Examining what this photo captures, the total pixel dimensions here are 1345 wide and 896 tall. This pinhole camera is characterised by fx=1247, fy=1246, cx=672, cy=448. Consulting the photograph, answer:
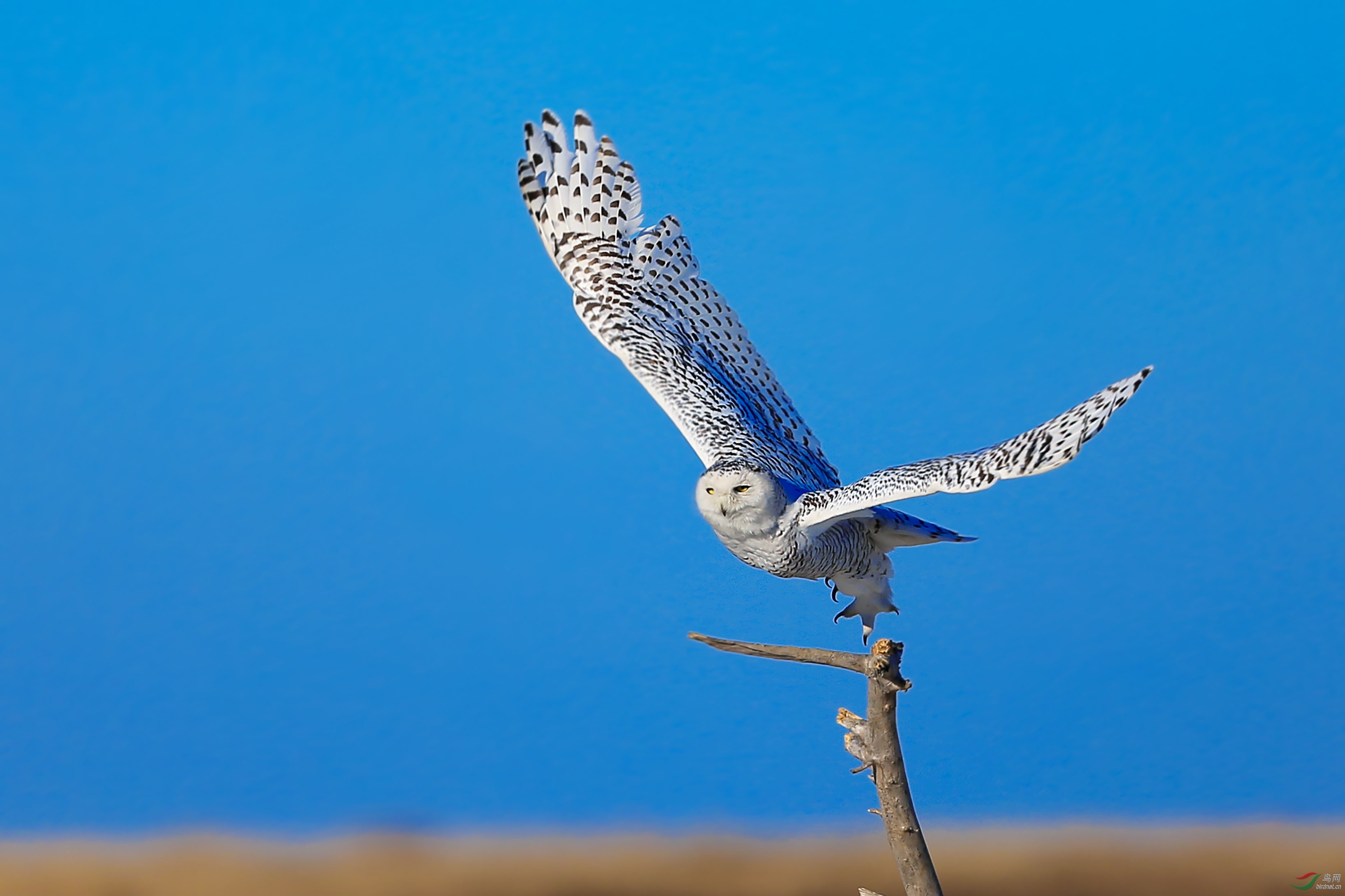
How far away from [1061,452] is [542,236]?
2.72 metres

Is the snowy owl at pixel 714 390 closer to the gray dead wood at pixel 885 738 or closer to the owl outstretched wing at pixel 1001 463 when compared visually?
the owl outstretched wing at pixel 1001 463

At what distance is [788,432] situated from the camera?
16.5 ft

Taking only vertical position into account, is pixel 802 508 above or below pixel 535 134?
below

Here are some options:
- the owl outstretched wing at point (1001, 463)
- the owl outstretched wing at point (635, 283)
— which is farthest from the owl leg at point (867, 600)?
the owl outstretched wing at point (1001, 463)

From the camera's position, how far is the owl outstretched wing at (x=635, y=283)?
5.03 meters

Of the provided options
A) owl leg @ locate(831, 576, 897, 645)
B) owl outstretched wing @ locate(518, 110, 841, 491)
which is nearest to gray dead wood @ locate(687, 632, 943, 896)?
owl leg @ locate(831, 576, 897, 645)

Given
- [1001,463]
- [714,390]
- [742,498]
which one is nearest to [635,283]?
[714,390]

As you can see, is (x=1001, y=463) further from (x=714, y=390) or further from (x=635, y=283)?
(x=635, y=283)

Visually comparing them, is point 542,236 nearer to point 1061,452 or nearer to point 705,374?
point 705,374

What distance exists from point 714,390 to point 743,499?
1.00 m

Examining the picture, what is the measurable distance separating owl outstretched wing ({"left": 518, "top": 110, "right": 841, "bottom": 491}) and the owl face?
926 mm

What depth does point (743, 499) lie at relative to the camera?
13.0 feet

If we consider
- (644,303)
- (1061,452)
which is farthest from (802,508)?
(644,303)

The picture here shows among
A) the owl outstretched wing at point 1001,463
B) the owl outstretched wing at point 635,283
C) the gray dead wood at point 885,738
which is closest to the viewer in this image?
the owl outstretched wing at point 1001,463
